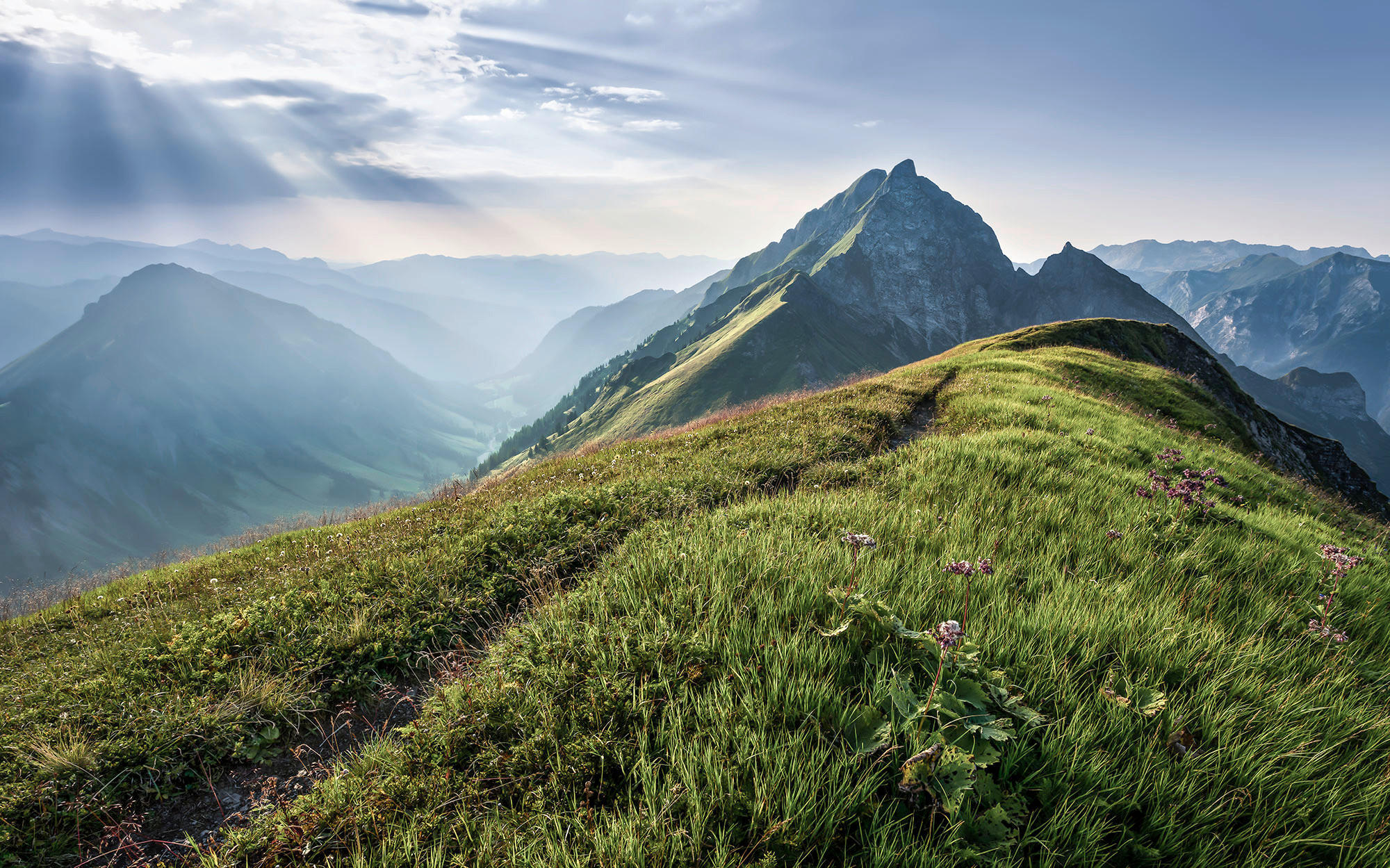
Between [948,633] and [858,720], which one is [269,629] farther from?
[948,633]

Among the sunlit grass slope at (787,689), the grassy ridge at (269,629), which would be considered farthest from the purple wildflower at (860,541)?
the grassy ridge at (269,629)

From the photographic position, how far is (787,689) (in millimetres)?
2955

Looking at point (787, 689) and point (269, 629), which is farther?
point (269, 629)

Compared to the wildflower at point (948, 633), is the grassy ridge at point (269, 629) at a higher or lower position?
lower

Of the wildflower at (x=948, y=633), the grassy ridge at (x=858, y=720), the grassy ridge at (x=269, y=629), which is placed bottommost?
the grassy ridge at (x=269, y=629)

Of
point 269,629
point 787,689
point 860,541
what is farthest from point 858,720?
point 269,629

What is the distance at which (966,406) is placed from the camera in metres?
12.9

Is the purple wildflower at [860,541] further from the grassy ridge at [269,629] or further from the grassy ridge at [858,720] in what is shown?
the grassy ridge at [269,629]

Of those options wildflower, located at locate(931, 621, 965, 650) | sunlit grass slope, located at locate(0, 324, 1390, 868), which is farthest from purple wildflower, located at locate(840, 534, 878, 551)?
wildflower, located at locate(931, 621, 965, 650)

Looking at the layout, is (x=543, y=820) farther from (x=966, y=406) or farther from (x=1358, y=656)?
(x=966, y=406)

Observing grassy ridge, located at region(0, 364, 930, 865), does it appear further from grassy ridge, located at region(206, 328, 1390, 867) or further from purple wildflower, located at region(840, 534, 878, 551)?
purple wildflower, located at region(840, 534, 878, 551)

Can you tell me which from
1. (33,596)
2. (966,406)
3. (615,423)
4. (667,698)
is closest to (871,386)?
(966,406)

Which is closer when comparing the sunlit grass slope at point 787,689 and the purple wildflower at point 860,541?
the sunlit grass slope at point 787,689

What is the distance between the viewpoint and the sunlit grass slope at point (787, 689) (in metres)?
2.41
